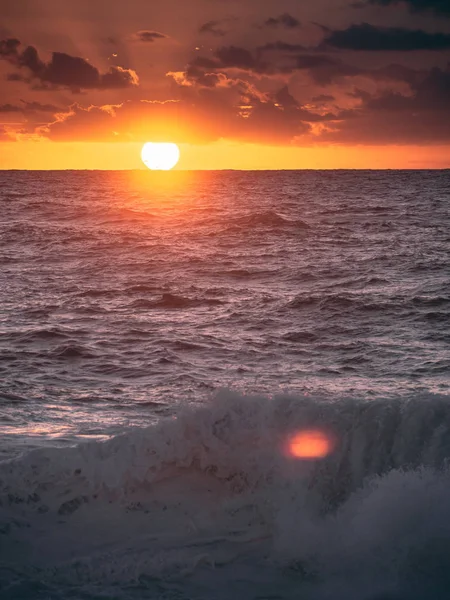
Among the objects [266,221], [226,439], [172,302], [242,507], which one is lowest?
[242,507]

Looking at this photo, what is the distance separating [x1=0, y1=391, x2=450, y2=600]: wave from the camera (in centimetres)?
525

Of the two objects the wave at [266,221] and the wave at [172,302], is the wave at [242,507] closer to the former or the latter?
the wave at [172,302]

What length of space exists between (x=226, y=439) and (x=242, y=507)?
0.90 m

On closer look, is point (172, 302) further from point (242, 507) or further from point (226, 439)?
point (242, 507)

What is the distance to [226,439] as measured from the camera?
23.1 ft

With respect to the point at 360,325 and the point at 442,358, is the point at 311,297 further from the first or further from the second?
the point at 442,358

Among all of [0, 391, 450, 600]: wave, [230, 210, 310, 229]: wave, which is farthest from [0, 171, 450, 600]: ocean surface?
[230, 210, 310, 229]: wave

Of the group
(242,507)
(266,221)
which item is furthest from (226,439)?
(266,221)

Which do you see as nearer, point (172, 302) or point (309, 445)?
point (309, 445)

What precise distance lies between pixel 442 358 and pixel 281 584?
697 centimetres

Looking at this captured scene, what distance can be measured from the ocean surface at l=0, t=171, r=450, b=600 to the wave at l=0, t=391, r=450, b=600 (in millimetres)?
18

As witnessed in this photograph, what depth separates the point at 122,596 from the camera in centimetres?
508

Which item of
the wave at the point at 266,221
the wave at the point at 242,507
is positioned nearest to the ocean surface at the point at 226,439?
the wave at the point at 242,507

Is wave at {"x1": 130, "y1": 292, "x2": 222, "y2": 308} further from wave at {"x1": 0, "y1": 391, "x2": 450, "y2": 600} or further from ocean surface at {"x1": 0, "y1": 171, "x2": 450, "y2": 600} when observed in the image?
wave at {"x1": 0, "y1": 391, "x2": 450, "y2": 600}
